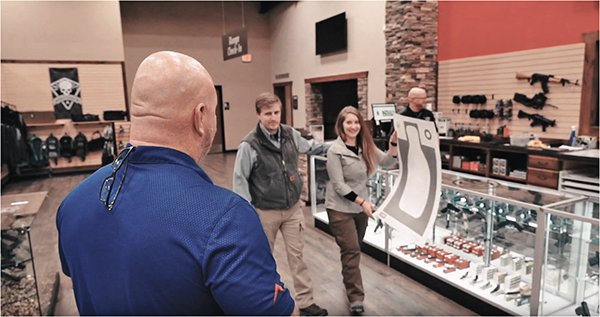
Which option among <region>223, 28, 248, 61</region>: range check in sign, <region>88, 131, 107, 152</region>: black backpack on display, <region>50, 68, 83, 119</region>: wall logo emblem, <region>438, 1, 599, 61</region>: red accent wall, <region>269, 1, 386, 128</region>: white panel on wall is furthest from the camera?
<region>88, 131, 107, 152</region>: black backpack on display

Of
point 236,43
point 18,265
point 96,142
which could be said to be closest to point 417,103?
point 18,265

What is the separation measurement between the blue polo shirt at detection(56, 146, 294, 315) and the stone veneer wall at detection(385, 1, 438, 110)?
21.7 ft

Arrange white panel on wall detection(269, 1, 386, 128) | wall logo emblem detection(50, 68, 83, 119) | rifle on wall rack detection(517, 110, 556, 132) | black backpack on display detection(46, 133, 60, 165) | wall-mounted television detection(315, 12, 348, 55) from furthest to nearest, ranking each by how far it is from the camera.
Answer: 1. wall logo emblem detection(50, 68, 83, 119)
2. black backpack on display detection(46, 133, 60, 165)
3. wall-mounted television detection(315, 12, 348, 55)
4. white panel on wall detection(269, 1, 386, 128)
5. rifle on wall rack detection(517, 110, 556, 132)

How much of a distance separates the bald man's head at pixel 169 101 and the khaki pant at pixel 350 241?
2.11 m

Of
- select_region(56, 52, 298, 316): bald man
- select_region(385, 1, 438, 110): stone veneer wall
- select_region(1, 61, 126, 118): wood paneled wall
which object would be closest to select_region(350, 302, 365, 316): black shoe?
select_region(56, 52, 298, 316): bald man

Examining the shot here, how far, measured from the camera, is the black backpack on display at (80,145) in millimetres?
9336

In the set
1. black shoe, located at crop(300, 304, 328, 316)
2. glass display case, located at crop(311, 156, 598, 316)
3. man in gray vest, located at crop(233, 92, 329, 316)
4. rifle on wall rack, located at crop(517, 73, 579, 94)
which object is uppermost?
rifle on wall rack, located at crop(517, 73, 579, 94)

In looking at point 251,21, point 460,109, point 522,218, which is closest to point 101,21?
point 251,21

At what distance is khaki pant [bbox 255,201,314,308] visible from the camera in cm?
271

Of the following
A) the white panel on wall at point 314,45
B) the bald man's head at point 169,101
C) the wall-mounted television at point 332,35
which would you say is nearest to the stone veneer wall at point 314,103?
the white panel on wall at point 314,45

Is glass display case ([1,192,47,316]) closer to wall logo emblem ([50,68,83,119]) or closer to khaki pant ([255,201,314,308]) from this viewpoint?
khaki pant ([255,201,314,308])

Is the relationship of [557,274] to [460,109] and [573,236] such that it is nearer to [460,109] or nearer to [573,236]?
[573,236]

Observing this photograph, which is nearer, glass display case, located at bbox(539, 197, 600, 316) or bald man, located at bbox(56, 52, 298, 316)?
bald man, located at bbox(56, 52, 298, 316)

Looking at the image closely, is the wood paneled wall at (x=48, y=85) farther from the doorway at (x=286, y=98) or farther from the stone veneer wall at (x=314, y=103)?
the stone veneer wall at (x=314, y=103)
